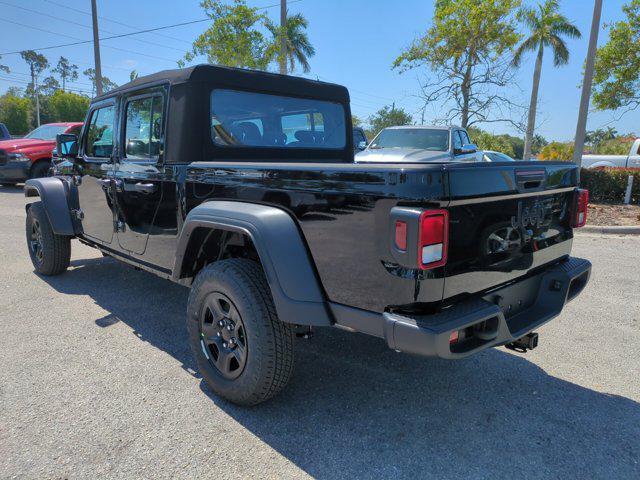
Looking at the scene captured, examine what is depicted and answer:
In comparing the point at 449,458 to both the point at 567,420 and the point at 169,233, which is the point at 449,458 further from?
the point at 169,233

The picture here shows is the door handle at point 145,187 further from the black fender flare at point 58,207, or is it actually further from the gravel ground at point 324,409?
the black fender flare at point 58,207

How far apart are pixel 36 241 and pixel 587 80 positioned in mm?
12920

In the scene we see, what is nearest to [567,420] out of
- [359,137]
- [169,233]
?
[169,233]

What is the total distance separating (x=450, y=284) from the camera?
2035 millimetres

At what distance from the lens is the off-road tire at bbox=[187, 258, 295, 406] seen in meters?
2.41

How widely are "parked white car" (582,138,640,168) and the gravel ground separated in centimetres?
1535

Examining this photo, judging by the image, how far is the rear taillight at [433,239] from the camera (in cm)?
184

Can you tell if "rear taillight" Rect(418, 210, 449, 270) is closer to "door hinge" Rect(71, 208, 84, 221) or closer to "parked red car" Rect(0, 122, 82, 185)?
"door hinge" Rect(71, 208, 84, 221)

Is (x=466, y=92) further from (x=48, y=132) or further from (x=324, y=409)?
(x=324, y=409)

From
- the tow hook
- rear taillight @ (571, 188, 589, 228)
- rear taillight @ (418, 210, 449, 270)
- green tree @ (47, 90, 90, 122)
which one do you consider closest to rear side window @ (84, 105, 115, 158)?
rear taillight @ (418, 210, 449, 270)

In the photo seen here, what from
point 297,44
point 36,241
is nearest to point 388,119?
point 297,44

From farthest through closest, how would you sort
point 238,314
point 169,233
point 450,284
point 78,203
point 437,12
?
1. point 437,12
2. point 78,203
3. point 169,233
4. point 238,314
5. point 450,284

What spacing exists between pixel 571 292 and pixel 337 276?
1.58 m

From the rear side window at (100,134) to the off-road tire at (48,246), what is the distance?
1.04 m
